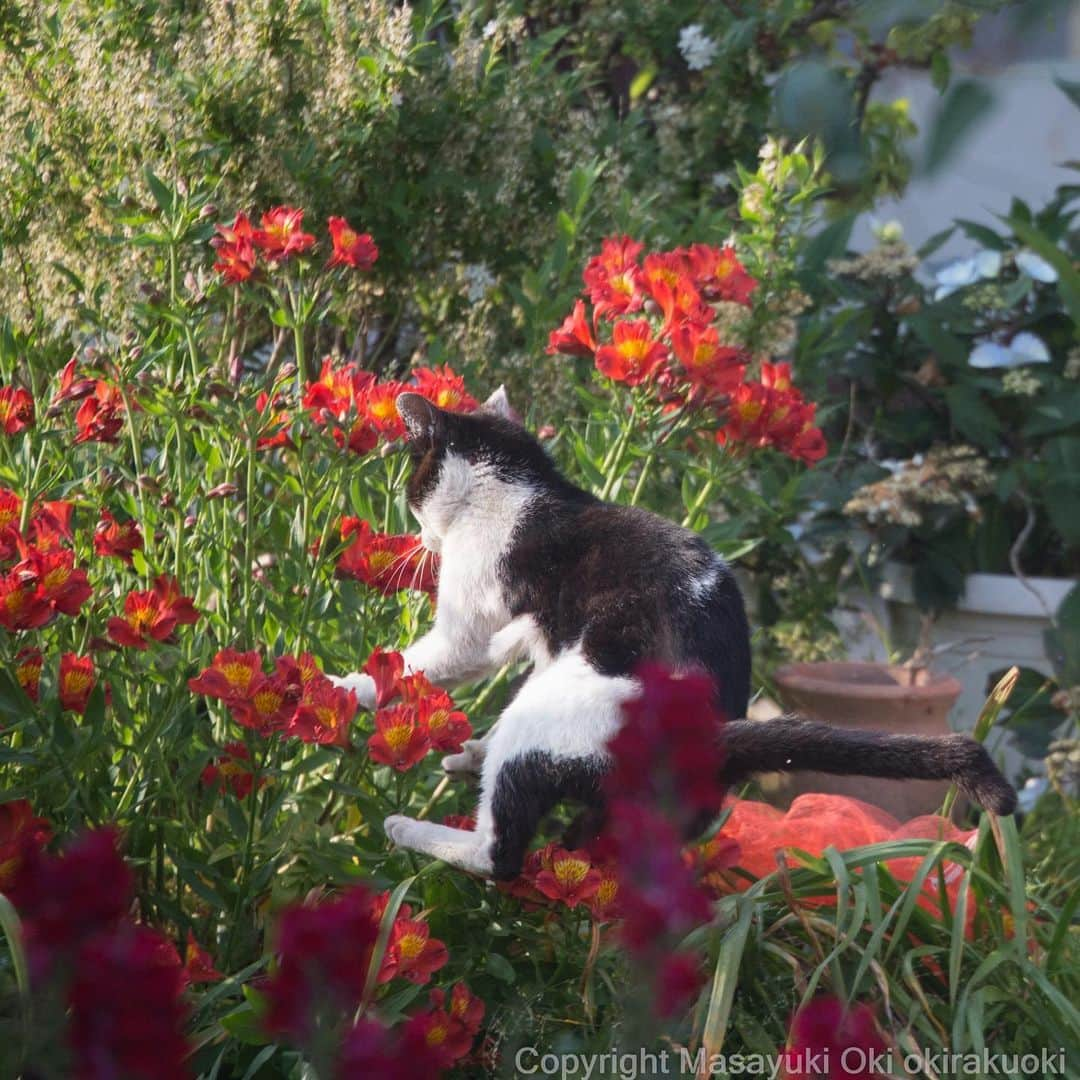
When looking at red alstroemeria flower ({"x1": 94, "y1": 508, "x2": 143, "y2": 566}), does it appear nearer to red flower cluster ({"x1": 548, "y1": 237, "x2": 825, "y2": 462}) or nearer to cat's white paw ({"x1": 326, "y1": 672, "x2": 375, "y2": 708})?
cat's white paw ({"x1": 326, "y1": 672, "x2": 375, "y2": 708})

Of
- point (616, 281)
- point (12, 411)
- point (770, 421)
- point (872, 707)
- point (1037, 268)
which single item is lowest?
point (872, 707)

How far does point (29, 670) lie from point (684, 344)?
983 mm

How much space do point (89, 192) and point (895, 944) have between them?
5.57 ft

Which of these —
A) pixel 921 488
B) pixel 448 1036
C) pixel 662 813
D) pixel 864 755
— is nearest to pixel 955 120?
pixel 662 813

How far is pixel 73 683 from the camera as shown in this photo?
159cm

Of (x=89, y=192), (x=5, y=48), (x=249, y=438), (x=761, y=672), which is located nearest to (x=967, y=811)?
(x=761, y=672)

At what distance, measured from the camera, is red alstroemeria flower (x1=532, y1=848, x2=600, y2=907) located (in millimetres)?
1502

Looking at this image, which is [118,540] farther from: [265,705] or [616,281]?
[616,281]

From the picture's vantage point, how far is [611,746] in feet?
1.93

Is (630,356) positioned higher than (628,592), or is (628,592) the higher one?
(630,356)

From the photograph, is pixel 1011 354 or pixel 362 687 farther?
pixel 1011 354

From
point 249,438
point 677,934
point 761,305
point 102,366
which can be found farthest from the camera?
point 761,305

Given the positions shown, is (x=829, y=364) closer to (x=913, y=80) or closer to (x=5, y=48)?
(x=913, y=80)

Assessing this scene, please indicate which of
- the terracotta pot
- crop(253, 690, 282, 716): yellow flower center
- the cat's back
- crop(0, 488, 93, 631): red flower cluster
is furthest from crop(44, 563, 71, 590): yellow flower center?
the terracotta pot
